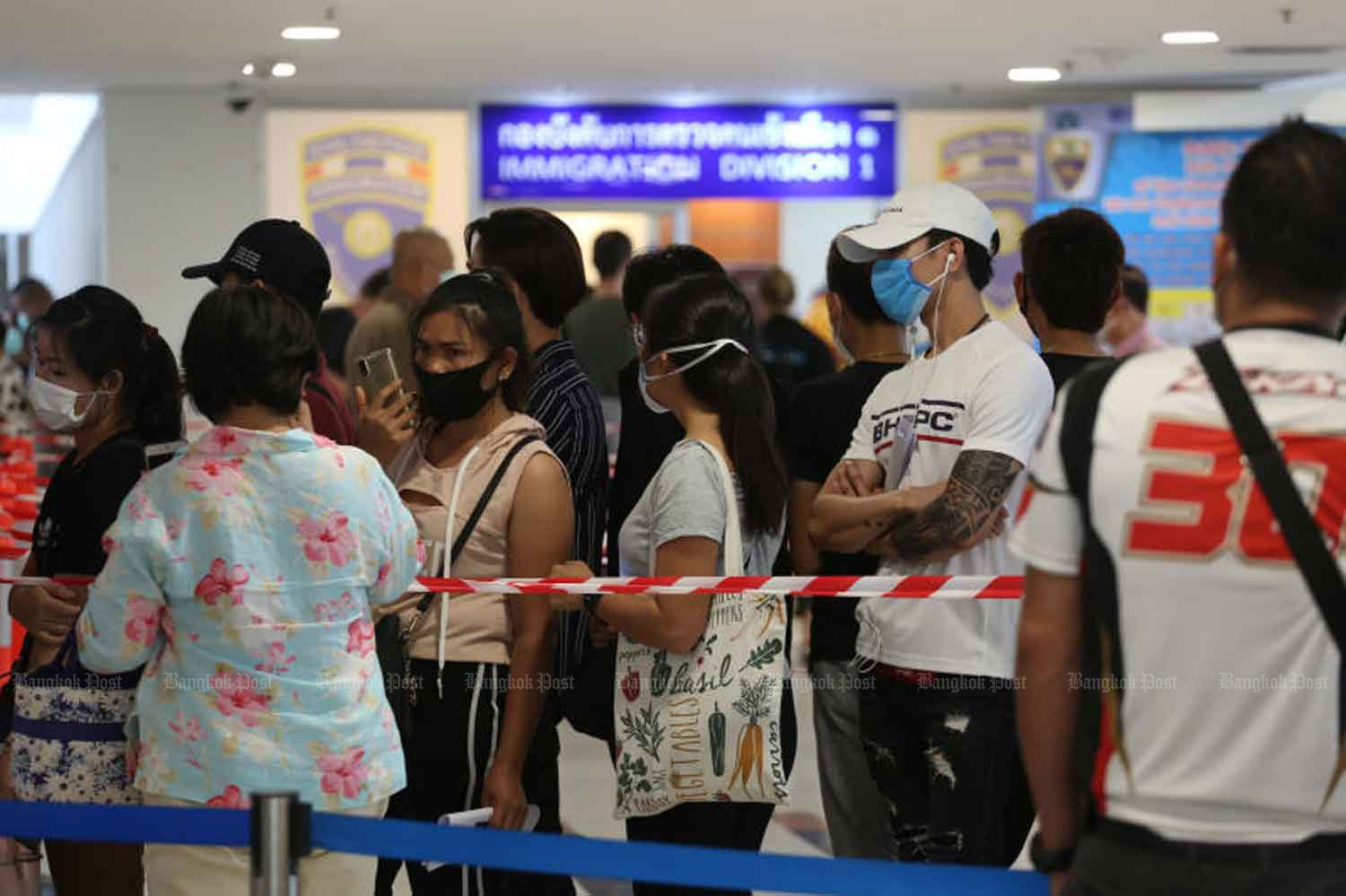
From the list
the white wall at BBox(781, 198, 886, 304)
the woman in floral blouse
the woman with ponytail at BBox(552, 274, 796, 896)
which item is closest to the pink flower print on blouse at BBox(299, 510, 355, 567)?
the woman in floral blouse

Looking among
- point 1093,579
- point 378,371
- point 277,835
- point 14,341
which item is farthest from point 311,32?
point 1093,579

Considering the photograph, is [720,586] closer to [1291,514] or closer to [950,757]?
[950,757]

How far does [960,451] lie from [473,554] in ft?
2.91

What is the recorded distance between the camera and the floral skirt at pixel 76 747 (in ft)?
9.48

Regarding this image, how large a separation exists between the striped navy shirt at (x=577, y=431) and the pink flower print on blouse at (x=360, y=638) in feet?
3.01

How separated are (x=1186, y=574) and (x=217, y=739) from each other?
1.40 metres

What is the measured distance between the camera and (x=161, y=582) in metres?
2.58

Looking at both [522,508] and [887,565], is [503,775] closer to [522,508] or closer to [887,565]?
[522,508]

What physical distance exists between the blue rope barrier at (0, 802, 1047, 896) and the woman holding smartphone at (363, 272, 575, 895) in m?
0.70

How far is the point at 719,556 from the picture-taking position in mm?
3240

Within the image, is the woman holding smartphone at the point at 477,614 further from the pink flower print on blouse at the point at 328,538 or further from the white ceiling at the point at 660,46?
the white ceiling at the point at 660,46

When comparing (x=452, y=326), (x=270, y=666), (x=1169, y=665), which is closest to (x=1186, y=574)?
(x=1169, y=665)

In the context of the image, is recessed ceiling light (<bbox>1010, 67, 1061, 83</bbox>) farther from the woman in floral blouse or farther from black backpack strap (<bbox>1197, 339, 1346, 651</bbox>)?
black backpack strap (<bbox>1197, 339, 1346, 651</bbox>)

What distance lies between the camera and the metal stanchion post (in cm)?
244
